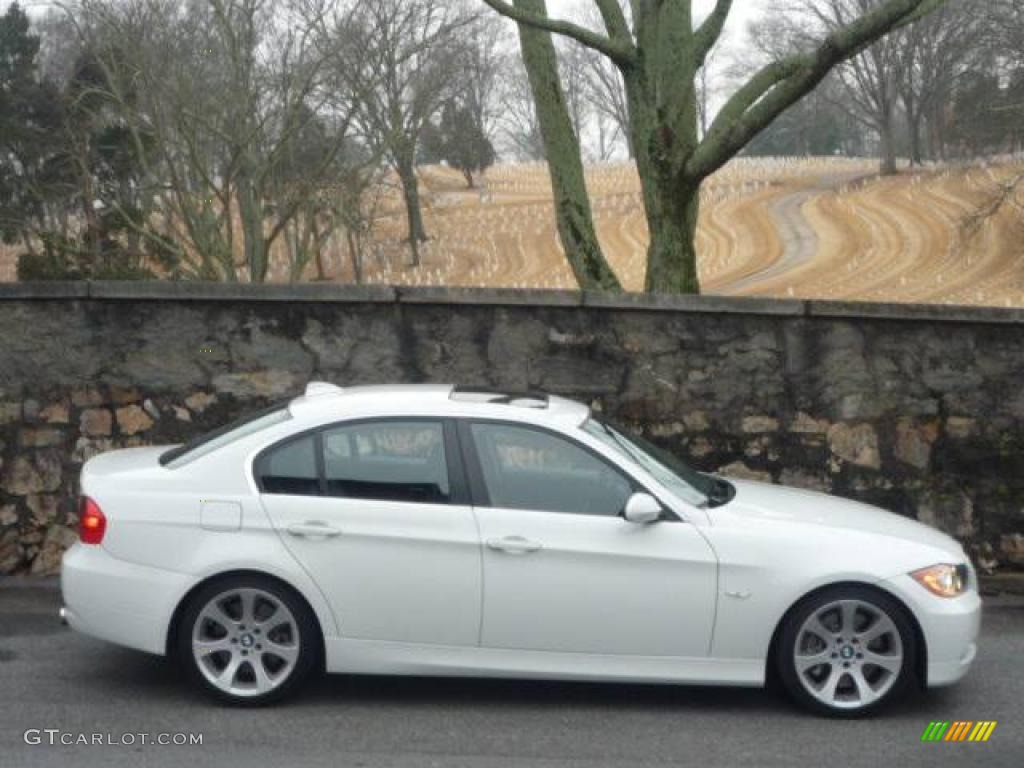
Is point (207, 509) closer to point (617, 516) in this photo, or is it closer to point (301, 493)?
point (301, 493)

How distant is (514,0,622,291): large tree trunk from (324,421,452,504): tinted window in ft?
24.6

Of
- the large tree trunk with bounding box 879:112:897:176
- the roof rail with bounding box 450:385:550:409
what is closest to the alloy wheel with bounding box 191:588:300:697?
the roof rail with bounding box 450:385:550:409

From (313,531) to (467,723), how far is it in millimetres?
1016

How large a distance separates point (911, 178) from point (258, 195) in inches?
1596

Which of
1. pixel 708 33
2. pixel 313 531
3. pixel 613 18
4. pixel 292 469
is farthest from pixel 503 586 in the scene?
pixel 613 18

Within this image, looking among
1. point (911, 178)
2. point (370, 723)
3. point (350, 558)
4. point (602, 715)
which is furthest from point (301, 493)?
point (911, 178)

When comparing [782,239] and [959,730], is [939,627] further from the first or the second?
[782,239]

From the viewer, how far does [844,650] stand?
6.04 m

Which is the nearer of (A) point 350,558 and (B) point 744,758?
(B) point 744,758

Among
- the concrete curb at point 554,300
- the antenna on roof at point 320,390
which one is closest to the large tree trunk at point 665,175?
the concrete curb at point 554,300

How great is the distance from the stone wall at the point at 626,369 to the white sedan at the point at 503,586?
9.63 feet

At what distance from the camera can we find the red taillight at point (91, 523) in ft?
20.1

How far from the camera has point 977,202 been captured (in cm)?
5100

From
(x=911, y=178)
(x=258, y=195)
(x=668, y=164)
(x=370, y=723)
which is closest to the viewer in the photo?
(x=370, y=723)
